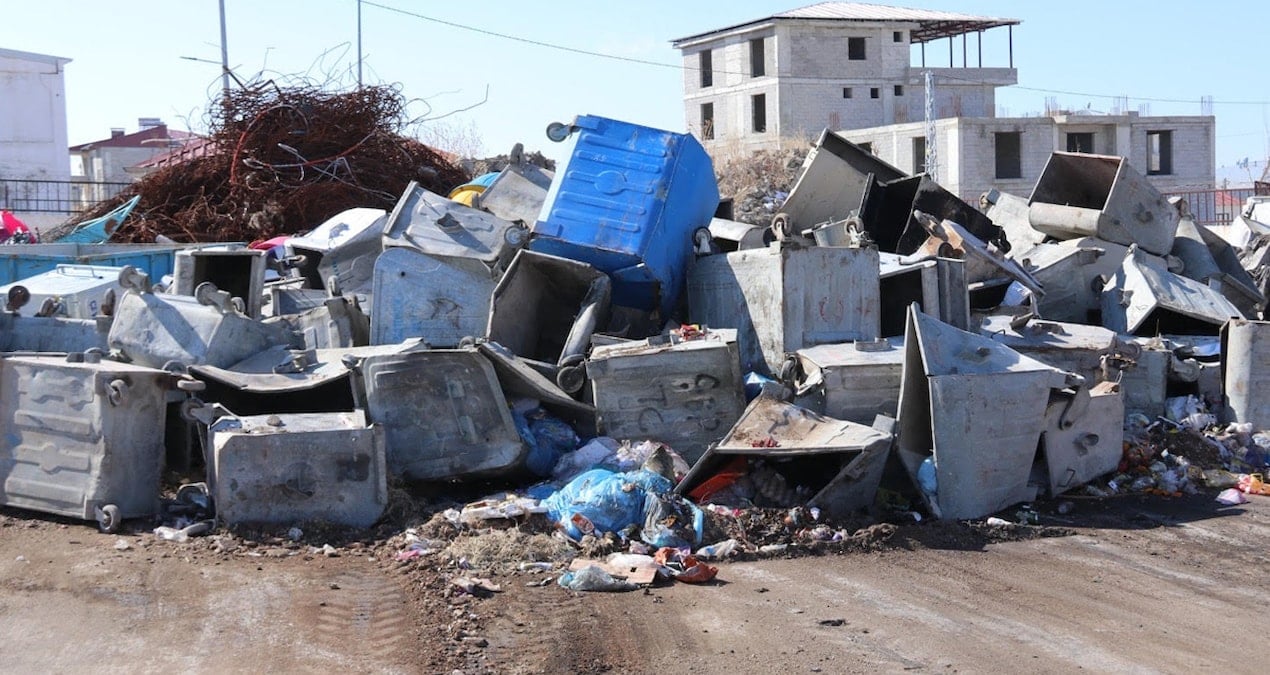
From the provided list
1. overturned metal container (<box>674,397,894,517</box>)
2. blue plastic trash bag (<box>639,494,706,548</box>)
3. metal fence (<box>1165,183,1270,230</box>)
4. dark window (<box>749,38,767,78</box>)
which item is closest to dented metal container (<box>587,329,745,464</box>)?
overturned metal container (<box>674,397,894,517</box>)

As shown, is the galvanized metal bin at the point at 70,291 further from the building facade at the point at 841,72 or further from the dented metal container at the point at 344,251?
the building facade at the point at 841,72

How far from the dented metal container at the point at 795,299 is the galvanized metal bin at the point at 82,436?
9.47 ft

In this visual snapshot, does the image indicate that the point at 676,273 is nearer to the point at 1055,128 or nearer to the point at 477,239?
the point at 477,239

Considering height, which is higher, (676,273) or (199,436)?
(676,273)

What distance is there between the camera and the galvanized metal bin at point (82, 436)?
17.9 ft

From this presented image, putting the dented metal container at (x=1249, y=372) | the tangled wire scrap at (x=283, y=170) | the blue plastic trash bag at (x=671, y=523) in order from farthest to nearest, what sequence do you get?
1. the tangled wire scrap at (x=283, y=170)
2. the dented metal container at (x=1249, y=372)
3. the blue plastic trash bag at (x=671, y=523)

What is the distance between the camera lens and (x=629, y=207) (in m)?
7.08

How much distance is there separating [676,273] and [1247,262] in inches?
207

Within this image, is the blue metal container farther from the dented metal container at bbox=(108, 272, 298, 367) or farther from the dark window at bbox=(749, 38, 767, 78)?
the dark window at bbox=(749, 38, 767, 78)

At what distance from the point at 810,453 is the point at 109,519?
2909 mm

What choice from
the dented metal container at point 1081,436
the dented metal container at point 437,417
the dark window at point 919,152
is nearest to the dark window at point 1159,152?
the dark window at point 919,152

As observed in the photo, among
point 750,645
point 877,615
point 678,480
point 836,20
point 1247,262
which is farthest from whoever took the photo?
point 836,20

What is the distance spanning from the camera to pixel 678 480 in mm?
5637

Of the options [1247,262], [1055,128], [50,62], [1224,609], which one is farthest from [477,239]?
[1055,128]
